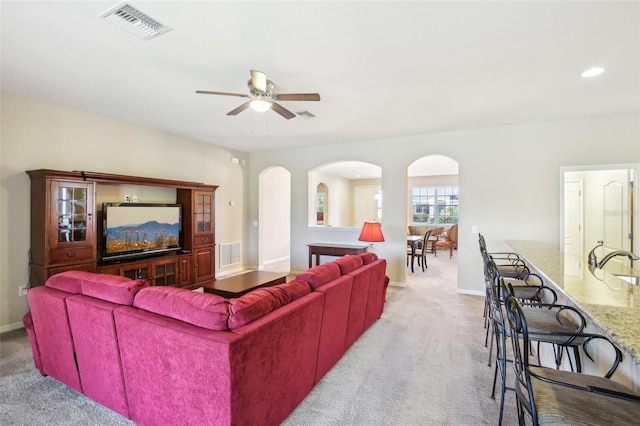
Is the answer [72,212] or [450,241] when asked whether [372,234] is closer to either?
[72,212]

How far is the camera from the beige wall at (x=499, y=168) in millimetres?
4211

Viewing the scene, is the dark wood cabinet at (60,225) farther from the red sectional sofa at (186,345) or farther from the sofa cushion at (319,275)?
the sofa cushion at (319,275)

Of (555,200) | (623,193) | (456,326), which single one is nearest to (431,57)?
(456,326)

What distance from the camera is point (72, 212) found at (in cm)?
360

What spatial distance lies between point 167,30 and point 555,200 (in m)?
5.28

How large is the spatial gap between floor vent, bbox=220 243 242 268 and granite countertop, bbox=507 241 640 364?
17.7 ft

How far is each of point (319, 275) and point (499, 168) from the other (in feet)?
12.7

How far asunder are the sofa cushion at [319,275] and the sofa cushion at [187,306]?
77 cm

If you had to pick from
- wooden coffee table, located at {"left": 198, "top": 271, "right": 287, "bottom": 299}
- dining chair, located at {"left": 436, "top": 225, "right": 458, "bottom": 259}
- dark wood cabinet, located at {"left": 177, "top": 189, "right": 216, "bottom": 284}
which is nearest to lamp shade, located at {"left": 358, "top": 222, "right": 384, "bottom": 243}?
wooden coffee table, located at {"left": 198, "top": 271, "right": 287, "bottom": 299}

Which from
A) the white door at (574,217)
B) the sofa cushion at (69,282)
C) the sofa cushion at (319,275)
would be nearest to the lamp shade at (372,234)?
Answer: the sofa cushion at (319,275)

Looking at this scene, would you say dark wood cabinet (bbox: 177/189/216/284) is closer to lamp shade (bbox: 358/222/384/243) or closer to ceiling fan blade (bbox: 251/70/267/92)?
lamp shade (bbox: 358/222/384/243)

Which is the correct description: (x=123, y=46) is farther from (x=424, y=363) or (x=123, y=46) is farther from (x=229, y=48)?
(x=424, y=363)

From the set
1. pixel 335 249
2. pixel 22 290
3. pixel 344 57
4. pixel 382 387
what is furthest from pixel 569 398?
pixel 22 290

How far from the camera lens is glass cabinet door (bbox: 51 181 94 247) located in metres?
3.43
